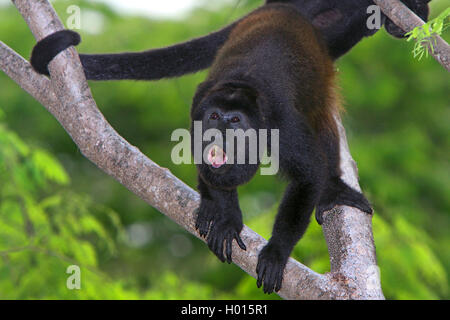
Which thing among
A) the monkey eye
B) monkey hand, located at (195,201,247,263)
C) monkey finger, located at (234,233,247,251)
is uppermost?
the monkey eye

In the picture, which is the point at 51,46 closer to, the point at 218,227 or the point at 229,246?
the point at 218,227

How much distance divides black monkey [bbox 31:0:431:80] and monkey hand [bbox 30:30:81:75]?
0.41m

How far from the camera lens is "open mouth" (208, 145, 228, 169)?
3188mm

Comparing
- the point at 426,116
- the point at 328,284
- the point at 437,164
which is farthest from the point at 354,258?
the point at 426,116

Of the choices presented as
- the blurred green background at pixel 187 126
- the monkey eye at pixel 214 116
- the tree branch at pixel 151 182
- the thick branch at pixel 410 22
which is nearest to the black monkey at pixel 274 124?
the monkey eye at pixel 214 116

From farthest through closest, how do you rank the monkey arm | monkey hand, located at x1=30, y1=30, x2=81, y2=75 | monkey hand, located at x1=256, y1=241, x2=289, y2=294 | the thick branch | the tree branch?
the monkey arm < monkey hand, located at x1=30, y1=30, x2=81, y2=75 < monkey hand, located at x1=256, y1=241, x2=289, y2=294 < the tree branch < the thick branch

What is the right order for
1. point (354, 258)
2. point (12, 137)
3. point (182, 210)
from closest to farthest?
point (354, 258) < point (182, 210) < point (12, 137)

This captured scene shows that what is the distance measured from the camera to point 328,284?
2689 mm

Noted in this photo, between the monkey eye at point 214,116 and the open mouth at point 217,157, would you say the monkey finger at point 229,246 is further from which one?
the monkey eye at point 214,116

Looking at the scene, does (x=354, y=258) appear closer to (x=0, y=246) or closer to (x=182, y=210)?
(x=182, y=210)

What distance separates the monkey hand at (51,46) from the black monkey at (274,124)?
0.82m

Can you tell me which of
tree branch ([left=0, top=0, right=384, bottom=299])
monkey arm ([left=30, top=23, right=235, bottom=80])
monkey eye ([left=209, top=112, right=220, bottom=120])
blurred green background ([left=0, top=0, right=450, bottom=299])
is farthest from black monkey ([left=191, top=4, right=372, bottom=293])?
blurred green background ([left=0, top=0, right=450, bottom=299])

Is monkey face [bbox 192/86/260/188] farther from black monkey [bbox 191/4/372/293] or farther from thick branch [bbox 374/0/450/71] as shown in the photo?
thick branch [bbox 374/0/450/71]

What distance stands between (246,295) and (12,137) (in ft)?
7.47
